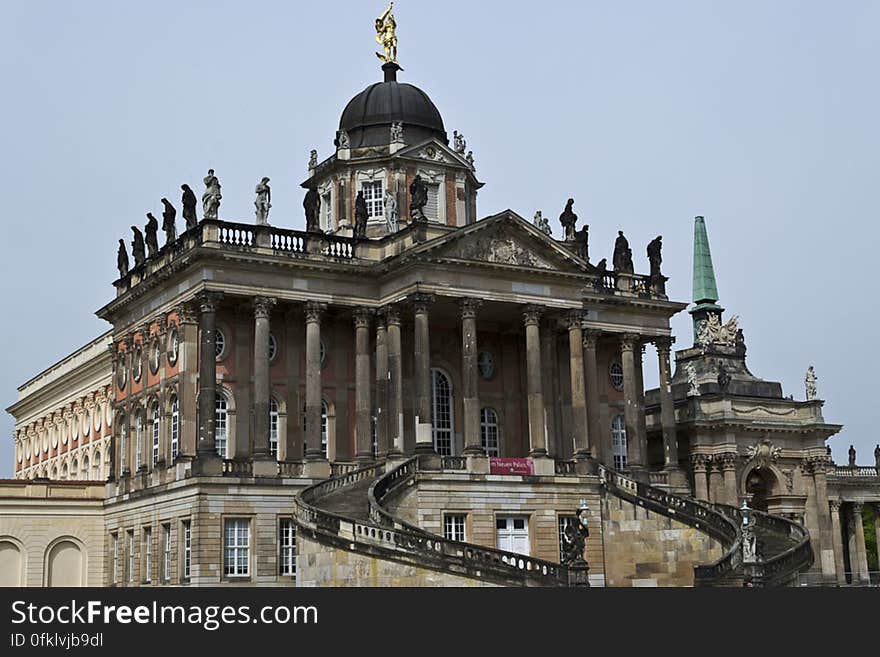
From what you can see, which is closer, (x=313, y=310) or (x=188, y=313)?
(x=188, y=313)

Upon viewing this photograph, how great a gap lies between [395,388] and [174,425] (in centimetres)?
868

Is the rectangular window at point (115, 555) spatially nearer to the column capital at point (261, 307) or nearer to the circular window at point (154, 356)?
the circular window at point (154, 356)

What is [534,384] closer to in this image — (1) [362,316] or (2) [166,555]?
(1) [362,316]

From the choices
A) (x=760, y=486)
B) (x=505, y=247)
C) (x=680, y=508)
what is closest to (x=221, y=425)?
(x=505, y=247)

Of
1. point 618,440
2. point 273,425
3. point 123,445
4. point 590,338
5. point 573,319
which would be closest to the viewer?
point 273,425

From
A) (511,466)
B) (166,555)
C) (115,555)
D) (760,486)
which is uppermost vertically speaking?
(760,486)

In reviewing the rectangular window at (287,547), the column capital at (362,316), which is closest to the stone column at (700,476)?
the column capital at (362,316)

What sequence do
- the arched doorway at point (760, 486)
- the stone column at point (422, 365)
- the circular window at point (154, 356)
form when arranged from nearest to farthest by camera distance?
the stone column at point (422, 365)
the circular window at point (154, 356)
the arched doorway at point (760, 486)

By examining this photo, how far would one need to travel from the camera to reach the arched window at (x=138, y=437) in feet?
170

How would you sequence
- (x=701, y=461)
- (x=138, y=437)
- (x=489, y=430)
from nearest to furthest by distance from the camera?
1. (x=138, y=437)
2. (x=489, y=430)
3. (x=701, y=461)

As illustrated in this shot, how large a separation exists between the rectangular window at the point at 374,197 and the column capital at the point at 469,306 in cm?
962

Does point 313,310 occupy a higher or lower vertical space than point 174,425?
higher

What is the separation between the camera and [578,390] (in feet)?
166

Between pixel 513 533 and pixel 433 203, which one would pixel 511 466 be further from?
pixel 433 203
